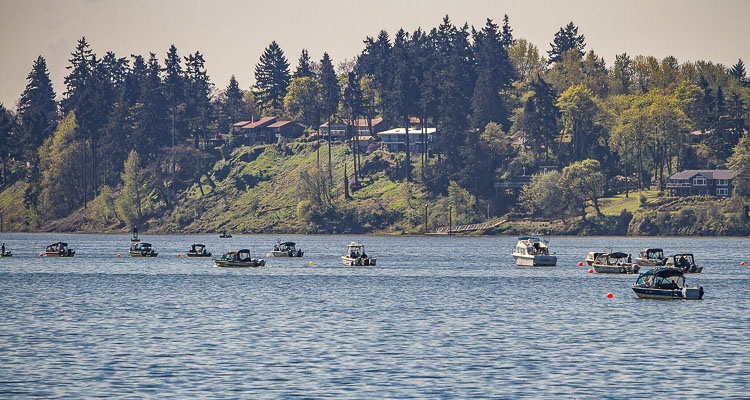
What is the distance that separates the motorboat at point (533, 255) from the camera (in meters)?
153

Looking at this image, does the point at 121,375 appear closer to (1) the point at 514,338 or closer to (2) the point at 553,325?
(1) the point at 514,338

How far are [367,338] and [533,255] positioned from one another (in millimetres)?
84673

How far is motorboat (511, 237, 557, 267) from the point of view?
15300cm

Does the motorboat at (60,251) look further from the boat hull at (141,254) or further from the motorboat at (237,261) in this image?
the motorboat at (237,261)

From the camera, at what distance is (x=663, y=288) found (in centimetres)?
9881

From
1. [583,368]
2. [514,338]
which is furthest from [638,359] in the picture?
[514,338]

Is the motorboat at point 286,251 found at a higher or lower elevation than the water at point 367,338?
higher

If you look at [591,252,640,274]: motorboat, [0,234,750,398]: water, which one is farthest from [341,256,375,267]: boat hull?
[591,252,640,274]: motorboat

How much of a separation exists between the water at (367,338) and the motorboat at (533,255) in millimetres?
18833

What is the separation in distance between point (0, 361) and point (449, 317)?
3695 centimetres

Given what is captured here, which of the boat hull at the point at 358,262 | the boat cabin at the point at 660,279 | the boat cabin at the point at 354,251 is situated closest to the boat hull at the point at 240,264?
the boat hull at the point at 358,262

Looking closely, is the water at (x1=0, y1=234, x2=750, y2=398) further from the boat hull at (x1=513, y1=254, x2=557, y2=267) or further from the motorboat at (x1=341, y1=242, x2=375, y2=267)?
the motorboat at (x1=341, y1=242, x2=375, y2=267)

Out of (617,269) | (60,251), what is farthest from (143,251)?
(617,269)

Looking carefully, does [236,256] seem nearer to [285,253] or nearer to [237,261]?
[237,261]
